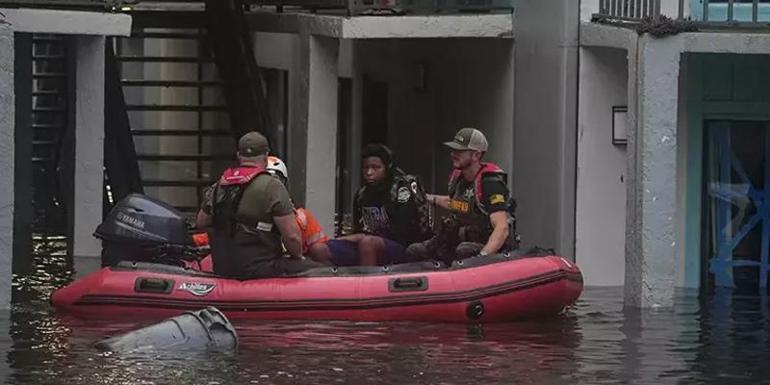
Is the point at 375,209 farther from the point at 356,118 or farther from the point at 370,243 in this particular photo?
the point at 356,118

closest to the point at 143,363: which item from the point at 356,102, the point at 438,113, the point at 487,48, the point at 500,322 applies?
the point at 500,322

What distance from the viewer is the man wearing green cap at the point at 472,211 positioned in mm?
16672

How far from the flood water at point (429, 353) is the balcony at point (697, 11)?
222 centimetres

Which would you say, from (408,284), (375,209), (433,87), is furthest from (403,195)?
(433,87)

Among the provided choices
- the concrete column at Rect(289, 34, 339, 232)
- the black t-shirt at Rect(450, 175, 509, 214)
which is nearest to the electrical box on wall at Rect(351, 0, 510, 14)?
the concrete column at Rect(289, 34, 339, 232)

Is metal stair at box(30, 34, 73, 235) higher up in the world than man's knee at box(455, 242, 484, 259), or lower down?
higher up

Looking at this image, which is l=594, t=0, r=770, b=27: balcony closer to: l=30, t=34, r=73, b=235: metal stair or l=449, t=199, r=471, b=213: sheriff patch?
l=449, t=199, r=471, b=213: sheriff patch

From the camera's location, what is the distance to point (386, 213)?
17.4 metres

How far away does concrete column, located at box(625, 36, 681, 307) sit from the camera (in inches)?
682

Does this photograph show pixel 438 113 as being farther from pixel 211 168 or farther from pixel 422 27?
pixel 211 168

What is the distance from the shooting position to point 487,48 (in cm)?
2108

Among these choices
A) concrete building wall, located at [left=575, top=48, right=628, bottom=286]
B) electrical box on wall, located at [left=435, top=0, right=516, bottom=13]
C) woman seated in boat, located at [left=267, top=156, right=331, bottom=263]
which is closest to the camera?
woman seated in boat, located at [left=267, top=156, right=331, bottom=263]

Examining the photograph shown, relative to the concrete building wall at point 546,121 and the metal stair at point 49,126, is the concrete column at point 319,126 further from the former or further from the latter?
the metal stair at point 49,126

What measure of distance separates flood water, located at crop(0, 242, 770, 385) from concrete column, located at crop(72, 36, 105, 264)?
152 inches
